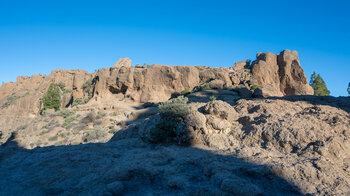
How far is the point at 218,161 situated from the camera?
175 inches

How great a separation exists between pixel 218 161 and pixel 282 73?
3061 centimetres

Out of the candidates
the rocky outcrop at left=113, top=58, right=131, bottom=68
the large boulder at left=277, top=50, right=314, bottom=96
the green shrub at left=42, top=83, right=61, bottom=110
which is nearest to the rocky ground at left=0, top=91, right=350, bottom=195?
the large boulder at left=277, top=50, right=314, bottom=96

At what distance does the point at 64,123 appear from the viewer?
19.6 meters

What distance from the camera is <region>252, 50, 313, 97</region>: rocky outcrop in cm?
2873

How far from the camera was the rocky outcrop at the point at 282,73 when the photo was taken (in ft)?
94.3

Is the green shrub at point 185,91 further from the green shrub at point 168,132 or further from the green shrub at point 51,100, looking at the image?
the green shrub at point 51,100

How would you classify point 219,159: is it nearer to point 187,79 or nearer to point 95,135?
point 95,135

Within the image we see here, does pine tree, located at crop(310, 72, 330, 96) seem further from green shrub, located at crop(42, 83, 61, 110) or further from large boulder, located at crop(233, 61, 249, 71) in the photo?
green shrub, located at crop(42, 83, 61, 110)

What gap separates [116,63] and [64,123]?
2534 centimetres

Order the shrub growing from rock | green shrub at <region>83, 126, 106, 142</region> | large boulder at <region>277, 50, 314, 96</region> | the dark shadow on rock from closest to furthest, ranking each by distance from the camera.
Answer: the dark shadow on rock < the shrub growing from rock < green shrub at <region>83, 126, 106, 142</region> < large boulder at <region>277, 50, 314, 96</region>

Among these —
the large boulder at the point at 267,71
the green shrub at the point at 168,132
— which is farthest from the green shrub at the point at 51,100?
the green shrub at the point at 168,132

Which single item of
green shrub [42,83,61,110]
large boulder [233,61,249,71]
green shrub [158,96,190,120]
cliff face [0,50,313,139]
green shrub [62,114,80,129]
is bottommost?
green shrub [62,114,80,129]

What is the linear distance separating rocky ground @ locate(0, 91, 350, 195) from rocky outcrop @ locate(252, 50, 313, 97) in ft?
78.0

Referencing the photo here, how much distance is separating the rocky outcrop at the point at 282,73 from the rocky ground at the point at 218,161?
78.0ft
